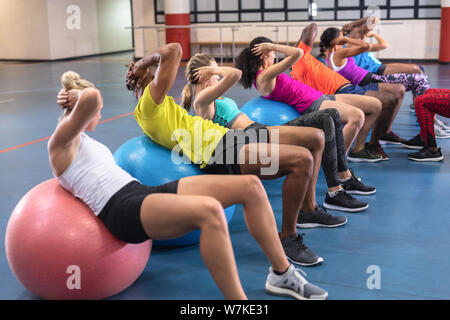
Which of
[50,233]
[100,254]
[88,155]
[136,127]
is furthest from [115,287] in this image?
[136,127]

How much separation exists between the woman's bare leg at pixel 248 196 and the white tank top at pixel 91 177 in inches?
12.7

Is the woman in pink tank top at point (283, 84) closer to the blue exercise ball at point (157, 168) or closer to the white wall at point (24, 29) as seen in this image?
the blue exercise ball at point (157, 168)

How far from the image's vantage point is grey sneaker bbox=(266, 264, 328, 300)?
248 cm

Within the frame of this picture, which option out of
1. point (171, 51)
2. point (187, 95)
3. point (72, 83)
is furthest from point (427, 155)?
point (72, 83)

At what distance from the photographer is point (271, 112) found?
14.5 ft

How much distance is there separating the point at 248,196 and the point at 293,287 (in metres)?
0.51

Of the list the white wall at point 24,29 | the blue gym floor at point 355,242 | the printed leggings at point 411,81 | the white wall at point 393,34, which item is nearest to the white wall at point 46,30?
the white wall at point 24,29

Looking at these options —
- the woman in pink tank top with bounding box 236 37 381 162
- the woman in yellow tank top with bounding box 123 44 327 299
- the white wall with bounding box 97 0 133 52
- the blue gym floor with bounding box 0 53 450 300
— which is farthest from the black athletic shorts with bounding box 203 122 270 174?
the white wall with bounding box 97 0 133 52

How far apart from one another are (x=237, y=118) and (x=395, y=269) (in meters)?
1.51

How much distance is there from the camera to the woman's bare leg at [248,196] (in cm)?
239

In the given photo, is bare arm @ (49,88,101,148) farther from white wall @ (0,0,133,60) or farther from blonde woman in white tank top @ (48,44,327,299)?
white wall @ (0,0,133,60)

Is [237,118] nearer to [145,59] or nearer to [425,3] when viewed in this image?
[145,59]

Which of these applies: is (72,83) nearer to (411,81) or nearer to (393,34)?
(411,81)

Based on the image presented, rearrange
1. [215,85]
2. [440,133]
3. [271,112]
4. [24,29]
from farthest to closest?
[24,29]
[440,133]
[271,112]
[215,85]
